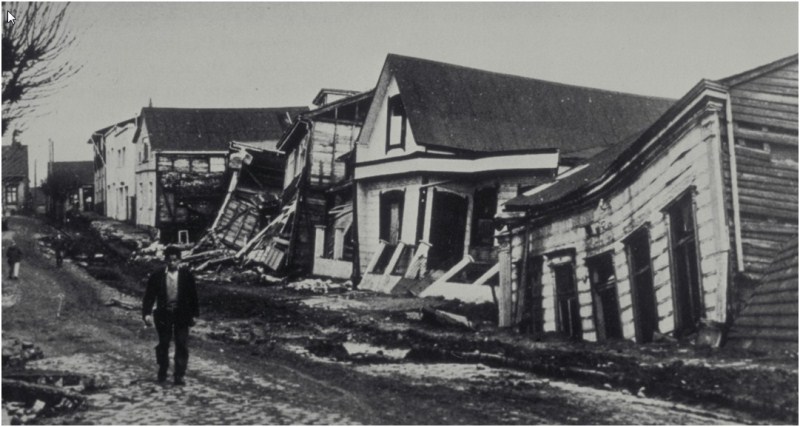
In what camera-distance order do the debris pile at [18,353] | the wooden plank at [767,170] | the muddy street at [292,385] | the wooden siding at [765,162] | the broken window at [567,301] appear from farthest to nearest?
the broken window at [567,301], the debris pile at [18,353], the wooden plank at [767,170], the wooden siding at [765,162], the muddy street at [292,385]

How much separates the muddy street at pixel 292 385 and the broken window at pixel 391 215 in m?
6.17

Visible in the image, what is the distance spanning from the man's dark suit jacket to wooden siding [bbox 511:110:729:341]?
5.64 metres

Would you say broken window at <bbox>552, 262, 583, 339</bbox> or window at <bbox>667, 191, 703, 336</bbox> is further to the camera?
broken window at <bbox>552, 262, 583, 339</bbox>

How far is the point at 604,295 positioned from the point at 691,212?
2.88 meters

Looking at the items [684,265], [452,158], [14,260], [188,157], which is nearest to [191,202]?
[188,157]

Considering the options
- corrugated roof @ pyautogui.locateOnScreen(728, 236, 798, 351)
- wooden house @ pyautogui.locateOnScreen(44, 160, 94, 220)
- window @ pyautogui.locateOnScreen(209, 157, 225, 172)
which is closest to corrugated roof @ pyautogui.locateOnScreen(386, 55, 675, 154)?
corrugated roof @ pyautogui.locateOnScreen(728, 236, 798, 351)

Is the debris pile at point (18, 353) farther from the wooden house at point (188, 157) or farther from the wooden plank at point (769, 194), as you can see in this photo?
the wooden house at point (188, 157)

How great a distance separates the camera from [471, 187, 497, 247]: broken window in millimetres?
19172

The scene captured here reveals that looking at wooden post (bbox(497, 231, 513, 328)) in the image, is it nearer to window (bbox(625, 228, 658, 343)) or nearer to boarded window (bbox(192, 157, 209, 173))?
window (bbox(625, 228, 658, 343))

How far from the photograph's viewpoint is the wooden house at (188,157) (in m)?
33.8

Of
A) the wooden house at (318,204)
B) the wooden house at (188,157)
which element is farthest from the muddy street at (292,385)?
the wooden house at (188,157)

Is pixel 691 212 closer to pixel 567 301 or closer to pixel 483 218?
pixel 567 301

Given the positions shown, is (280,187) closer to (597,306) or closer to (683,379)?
(597,306)

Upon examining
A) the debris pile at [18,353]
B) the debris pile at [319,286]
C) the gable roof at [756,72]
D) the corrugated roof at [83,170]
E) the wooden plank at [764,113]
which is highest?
the corrugated roof at [83,170]
